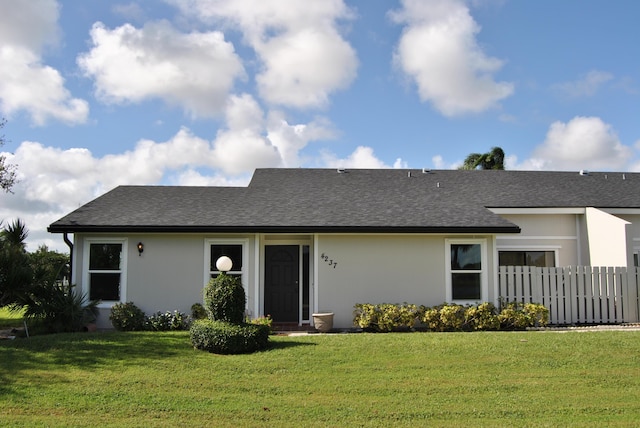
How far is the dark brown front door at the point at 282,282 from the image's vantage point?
14469 mm

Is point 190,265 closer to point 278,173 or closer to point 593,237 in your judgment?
point 278,173

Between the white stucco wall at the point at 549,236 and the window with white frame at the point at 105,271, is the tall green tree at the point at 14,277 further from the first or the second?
the white stucco wall at the point at 549,236

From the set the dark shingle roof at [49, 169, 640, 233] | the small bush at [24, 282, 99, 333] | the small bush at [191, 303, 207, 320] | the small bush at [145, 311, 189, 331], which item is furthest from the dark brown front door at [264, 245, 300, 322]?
the small bush at [24, 282, 99, 333]

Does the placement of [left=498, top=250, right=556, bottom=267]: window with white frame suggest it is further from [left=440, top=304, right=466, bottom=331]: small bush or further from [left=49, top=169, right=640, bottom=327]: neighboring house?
[left=440, top=304, right=466, bottom=331]: small bush

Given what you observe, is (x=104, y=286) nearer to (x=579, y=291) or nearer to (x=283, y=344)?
(x=283, y=344)

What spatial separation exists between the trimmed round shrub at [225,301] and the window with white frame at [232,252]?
3.48 metres

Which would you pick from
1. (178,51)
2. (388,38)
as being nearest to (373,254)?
(388,38)

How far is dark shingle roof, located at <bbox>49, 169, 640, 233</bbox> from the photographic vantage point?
43.8 ft

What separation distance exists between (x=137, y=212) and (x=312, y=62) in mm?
6614

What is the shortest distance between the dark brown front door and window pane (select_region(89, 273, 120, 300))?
13.4ft

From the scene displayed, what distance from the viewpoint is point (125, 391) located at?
7.28 m

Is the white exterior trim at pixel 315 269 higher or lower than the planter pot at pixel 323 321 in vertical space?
higher

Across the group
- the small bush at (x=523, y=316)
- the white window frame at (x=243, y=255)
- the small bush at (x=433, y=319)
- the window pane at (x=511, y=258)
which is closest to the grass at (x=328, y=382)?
the small bush at (x=433, y=319)

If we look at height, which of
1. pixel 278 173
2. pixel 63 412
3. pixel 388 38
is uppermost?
pixel 388 38
